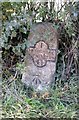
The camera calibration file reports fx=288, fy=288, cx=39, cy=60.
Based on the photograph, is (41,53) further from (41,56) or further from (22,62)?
(22,62)

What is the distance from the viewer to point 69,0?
1.89 metres

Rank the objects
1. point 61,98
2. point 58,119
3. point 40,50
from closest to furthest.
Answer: point 58,119 → point 61,98 → point 40,50

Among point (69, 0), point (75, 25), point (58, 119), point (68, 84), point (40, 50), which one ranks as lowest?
point (58, 119)

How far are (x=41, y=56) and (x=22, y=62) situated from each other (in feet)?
0.46

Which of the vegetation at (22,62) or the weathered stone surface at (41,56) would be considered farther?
the weathered stone surface at (41,56)

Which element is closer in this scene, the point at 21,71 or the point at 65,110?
the point at 65,110

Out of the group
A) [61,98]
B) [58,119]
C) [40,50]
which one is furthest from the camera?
[40,50]

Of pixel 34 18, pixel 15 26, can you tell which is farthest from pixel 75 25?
pixel 15 26

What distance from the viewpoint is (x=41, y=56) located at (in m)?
1.97

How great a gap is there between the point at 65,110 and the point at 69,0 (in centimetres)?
71

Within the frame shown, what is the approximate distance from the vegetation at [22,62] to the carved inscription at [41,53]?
2.2 inches

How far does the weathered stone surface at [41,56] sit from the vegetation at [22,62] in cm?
4

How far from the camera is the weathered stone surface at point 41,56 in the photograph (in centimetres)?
196

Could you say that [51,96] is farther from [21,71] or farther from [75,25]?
[75,25]
